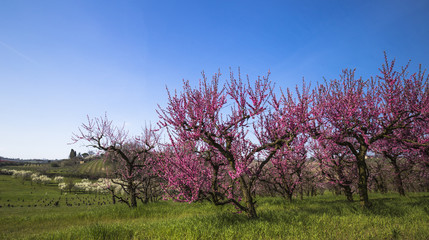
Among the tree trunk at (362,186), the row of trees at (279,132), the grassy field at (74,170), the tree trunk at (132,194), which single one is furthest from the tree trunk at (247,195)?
the grassy field at (74,170)

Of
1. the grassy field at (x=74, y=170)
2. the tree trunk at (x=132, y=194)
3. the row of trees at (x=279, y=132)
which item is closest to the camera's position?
the row of trees at (x=279, y=132)

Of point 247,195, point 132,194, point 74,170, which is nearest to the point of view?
point 247,195

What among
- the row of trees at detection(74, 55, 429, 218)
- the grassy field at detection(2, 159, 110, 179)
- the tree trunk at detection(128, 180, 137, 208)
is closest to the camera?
the row of trees at detection(74, 55, 429, 218)

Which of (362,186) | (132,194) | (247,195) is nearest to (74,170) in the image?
(132,194)

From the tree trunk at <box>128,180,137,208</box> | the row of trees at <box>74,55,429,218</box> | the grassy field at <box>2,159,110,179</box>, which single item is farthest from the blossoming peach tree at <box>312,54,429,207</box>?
the grassy field at <box>2,159,110,179</box>

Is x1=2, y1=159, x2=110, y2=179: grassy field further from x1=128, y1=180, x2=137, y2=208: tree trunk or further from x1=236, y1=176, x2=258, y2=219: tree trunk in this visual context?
x1=236, y1=176, x2=258, y2=219: tree trunk

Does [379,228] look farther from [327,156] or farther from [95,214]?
[95,214]

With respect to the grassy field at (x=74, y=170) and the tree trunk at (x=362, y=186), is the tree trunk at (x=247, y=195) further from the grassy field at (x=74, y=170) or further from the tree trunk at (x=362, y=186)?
the grassy field at (x=74, y=170)

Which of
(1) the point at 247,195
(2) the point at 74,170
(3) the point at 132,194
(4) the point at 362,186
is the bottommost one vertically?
(2) the point at 74,170

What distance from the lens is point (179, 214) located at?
12250 mm

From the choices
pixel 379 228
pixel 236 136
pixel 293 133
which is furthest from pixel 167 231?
pixel 379 228

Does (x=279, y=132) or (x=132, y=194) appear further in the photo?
(x=132, y=194)

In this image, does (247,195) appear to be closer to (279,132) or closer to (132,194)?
(279,132)

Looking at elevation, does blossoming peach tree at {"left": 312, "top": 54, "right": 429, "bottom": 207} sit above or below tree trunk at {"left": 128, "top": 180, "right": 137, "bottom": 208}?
above
